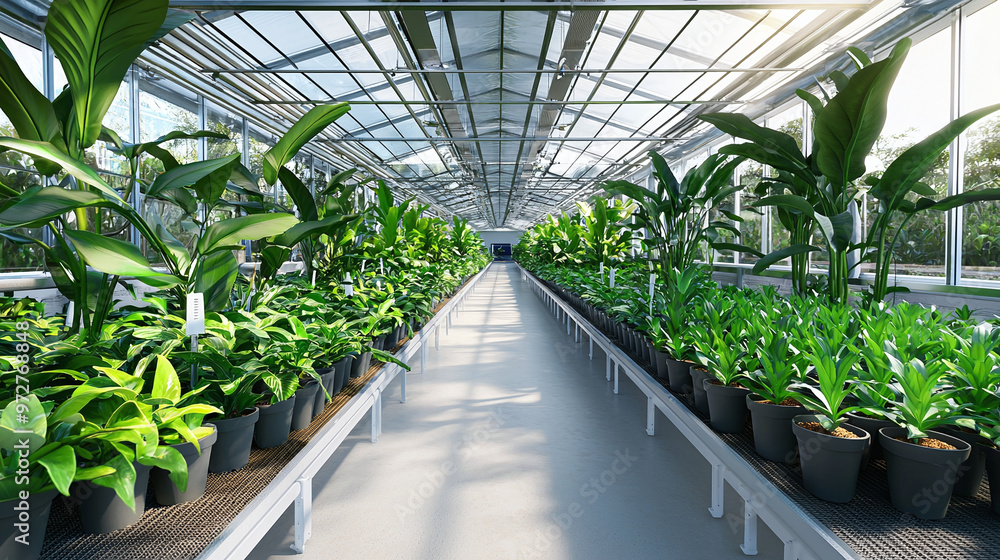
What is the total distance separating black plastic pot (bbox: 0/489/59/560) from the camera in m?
0.77

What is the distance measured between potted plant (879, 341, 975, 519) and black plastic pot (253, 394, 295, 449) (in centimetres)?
151

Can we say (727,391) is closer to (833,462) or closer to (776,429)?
(776,429)

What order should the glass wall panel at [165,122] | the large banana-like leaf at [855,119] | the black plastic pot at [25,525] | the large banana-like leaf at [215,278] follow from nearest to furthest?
1. the black plastic pot at [25,525]
2. the large banana-like leaf at [215,278]
3. the large banana-like leaf at [855,119]
4. the glass wall panel at [165,122]

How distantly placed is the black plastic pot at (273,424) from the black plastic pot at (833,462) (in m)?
1.37

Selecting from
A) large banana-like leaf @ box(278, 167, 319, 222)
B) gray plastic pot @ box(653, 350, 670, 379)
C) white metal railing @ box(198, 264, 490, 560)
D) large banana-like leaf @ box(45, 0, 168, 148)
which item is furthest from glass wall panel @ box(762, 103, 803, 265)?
large banana-like leaf @ box(45, 0, 168, 148)

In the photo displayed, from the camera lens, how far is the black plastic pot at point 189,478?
41.2 inches

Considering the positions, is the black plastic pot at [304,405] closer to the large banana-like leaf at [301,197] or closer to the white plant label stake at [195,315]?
the white plant label stake at [195,315]

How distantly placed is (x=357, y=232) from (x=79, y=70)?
240 centimetres

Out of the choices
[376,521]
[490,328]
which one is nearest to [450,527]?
[376,521]

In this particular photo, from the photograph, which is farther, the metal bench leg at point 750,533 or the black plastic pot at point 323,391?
the black plastic pot at point 323,391

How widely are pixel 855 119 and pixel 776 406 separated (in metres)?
1.22

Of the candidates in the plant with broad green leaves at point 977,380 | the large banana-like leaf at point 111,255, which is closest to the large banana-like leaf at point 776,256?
the plant with broad green leaves at point 977,380

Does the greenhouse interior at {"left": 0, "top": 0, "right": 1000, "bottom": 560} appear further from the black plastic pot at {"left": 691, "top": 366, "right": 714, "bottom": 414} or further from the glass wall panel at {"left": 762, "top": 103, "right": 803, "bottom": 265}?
the glass wall panel at {"left": 762, "top": 103, "right": 803, "bottom": 265}

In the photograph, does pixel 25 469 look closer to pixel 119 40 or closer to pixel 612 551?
pixel 119 40
